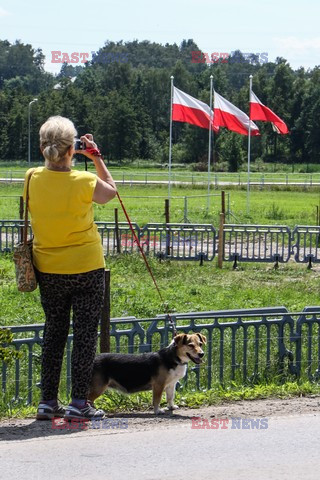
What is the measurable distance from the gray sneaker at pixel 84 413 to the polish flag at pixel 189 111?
27401mm

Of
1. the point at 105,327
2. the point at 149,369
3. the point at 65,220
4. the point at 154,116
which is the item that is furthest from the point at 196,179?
the point at 65,220

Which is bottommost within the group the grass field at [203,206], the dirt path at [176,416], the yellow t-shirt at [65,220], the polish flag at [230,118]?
the grass field at [203,206]

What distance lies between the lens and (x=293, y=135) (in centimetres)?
9369

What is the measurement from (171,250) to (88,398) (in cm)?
1661

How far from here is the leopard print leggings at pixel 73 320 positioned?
7078 millimetres

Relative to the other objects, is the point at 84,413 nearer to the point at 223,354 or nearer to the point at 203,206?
the point at 223,354

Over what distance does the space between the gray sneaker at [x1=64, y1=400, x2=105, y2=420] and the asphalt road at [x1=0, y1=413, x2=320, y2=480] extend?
0.65ft

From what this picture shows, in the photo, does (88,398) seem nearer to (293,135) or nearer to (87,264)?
(87,264)

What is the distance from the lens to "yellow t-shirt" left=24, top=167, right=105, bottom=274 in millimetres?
6953

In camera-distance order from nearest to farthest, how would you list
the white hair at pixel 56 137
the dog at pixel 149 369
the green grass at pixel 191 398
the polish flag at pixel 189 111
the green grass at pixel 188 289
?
the white hair at pixel 56 137, the dog at pixel 149 369, the green grass at pixel 191 398, the green grass at pixel 188 289, the polish flag at pixel 189 111

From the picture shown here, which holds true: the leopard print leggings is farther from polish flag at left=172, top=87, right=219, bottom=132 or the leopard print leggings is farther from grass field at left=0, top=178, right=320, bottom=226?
polish flag at left=172, top=87, right=219, bottom=132

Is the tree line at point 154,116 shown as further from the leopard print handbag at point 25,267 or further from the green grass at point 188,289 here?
the leopard print handbag at point 25,267

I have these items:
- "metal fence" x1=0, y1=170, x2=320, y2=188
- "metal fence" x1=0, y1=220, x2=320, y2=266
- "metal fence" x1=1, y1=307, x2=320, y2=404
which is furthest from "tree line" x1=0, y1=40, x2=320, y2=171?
"metal fence" x1=1, y1=307, x2=320, y2=404

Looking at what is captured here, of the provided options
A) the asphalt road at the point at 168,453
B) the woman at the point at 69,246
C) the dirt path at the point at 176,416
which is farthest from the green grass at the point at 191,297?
the asphalt road at the point at 168,453
